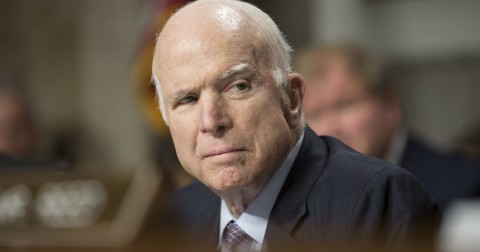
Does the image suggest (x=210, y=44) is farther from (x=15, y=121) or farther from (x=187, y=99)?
(x=15, y=121)

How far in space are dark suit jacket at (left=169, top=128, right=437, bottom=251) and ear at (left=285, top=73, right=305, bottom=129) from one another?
112 millimetres

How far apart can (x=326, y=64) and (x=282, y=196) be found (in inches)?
88.0

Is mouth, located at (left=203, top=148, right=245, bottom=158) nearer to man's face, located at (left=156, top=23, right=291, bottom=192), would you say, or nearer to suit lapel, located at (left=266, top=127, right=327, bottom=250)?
man's face, located at (left=156, top=23, right=291, bottom=192)

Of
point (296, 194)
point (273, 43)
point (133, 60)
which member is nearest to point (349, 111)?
point (296, 194)

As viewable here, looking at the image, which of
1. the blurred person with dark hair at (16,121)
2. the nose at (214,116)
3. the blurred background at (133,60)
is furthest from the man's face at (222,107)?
the blurred background at (133,60)

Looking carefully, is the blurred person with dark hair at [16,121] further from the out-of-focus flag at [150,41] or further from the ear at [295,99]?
the ear at [295,99]

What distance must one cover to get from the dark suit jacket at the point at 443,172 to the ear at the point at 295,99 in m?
1.74

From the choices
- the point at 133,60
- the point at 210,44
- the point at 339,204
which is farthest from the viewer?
the point at 133,60

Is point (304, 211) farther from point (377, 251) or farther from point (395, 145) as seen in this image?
point (395, 145)

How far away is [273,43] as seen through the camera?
5.67 feet

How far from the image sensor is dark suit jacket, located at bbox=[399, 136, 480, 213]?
3564mm

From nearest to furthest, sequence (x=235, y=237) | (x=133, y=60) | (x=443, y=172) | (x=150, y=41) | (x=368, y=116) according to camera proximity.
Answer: (x=235, y=237)
(x=443, y=172)
(x=368, y=116)
(x=150, y=41)
(x=133, y=60)

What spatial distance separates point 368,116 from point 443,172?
448mm

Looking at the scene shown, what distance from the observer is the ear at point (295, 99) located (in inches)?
71.1
